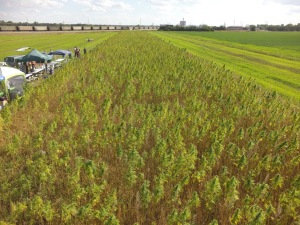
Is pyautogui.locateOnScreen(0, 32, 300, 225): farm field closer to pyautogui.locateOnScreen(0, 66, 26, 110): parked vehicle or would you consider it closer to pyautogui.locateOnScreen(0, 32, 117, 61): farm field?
pyautogui.locateOnScreen(0, 66, 26, 110): parked vehicle

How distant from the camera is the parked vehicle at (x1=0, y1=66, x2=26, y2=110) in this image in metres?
12.8

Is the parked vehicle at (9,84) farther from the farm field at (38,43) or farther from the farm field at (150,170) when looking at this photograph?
the farm field at (38,43)

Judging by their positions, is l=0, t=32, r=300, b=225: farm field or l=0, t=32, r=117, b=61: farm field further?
l=0, t=32, r=117, b=61: farm field

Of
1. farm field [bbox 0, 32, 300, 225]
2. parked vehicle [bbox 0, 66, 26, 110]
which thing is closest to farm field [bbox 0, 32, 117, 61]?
parked vehicle [bbox 0, 66, 26, 110]

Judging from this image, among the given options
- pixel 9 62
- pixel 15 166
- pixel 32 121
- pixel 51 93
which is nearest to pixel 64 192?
pixel 15 166

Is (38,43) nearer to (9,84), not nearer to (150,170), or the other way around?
(9,84)

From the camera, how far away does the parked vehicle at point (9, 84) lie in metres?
12.8

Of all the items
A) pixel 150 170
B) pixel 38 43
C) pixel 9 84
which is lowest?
pixel 150 170

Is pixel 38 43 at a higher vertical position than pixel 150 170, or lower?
higher

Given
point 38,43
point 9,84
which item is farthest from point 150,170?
point 38,43

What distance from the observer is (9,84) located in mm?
13445

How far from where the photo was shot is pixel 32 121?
919cm

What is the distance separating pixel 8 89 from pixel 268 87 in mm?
15417

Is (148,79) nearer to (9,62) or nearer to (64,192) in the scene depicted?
(64,192)
